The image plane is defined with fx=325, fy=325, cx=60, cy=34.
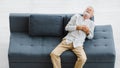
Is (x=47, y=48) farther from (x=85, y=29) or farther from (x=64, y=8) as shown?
(x=64, y=8)

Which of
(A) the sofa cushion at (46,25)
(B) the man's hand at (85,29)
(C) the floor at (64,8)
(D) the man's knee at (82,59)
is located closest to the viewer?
(D) the man's knee at (82,59)

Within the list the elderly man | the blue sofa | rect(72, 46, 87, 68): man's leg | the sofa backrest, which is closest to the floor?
the blue sofa

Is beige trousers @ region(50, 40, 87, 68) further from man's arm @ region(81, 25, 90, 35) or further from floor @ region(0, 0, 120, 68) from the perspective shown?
floor @ region(0, 0, 120, 68)

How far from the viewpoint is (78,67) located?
13.8 ft

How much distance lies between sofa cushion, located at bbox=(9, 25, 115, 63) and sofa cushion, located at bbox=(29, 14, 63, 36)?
0.08m

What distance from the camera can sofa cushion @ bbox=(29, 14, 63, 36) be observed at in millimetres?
4562

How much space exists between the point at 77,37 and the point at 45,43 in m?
0.45

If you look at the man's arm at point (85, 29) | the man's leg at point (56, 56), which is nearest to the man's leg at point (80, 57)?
the man's leg at point (56, 56)

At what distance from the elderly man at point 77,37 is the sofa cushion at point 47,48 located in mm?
68

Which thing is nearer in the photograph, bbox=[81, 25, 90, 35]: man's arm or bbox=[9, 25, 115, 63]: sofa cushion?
bbox=[9, 25, 115, 63]: sofa cushion

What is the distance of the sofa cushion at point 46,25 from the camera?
180 inches

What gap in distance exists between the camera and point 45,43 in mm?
4449

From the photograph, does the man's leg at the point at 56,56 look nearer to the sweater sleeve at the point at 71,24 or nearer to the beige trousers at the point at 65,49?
the beige trousers at the point at 65,49

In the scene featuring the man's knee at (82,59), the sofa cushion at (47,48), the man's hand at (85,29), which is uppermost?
the man's hand at (85,29)
